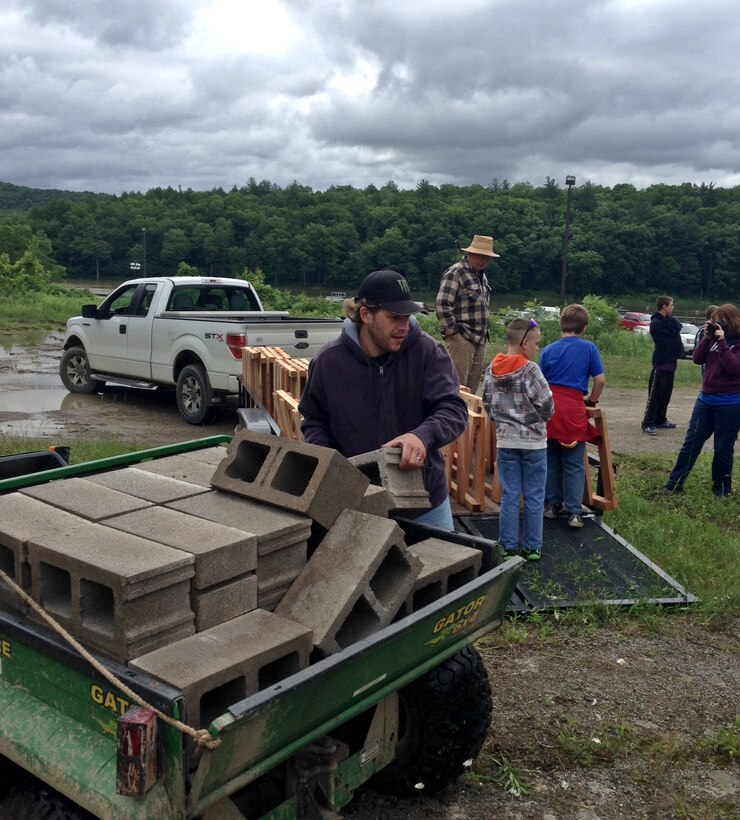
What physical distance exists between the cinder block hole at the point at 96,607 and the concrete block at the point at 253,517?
1.51 ft

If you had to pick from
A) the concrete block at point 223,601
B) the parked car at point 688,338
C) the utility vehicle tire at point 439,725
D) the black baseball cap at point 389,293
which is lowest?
the parked car at point 688,338

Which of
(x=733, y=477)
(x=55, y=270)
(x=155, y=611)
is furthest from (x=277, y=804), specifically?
(x=55, y=270)

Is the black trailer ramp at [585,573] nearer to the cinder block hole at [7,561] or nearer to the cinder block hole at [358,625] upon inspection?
the cinder block hole at [358,625]

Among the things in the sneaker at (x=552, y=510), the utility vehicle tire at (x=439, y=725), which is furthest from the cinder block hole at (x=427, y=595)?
the sneaker at (x=552, y=510)

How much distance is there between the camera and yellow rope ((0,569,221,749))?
2.02m

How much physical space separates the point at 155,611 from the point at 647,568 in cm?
471

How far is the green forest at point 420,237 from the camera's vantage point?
80125 millimetres

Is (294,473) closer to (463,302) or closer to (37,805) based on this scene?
(37,805)

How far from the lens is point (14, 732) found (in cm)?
245

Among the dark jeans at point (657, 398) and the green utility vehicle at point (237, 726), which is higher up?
the green utility vehicle at point (237, 726)

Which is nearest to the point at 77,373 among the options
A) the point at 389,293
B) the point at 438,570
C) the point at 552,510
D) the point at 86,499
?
the point at 552,510

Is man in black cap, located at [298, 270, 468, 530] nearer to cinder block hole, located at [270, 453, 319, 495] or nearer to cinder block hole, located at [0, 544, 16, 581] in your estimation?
cinder block hole, located at [270, 453, 319, 495]

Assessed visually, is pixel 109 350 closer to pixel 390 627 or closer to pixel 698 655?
pixel 698 655

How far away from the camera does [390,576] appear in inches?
117
